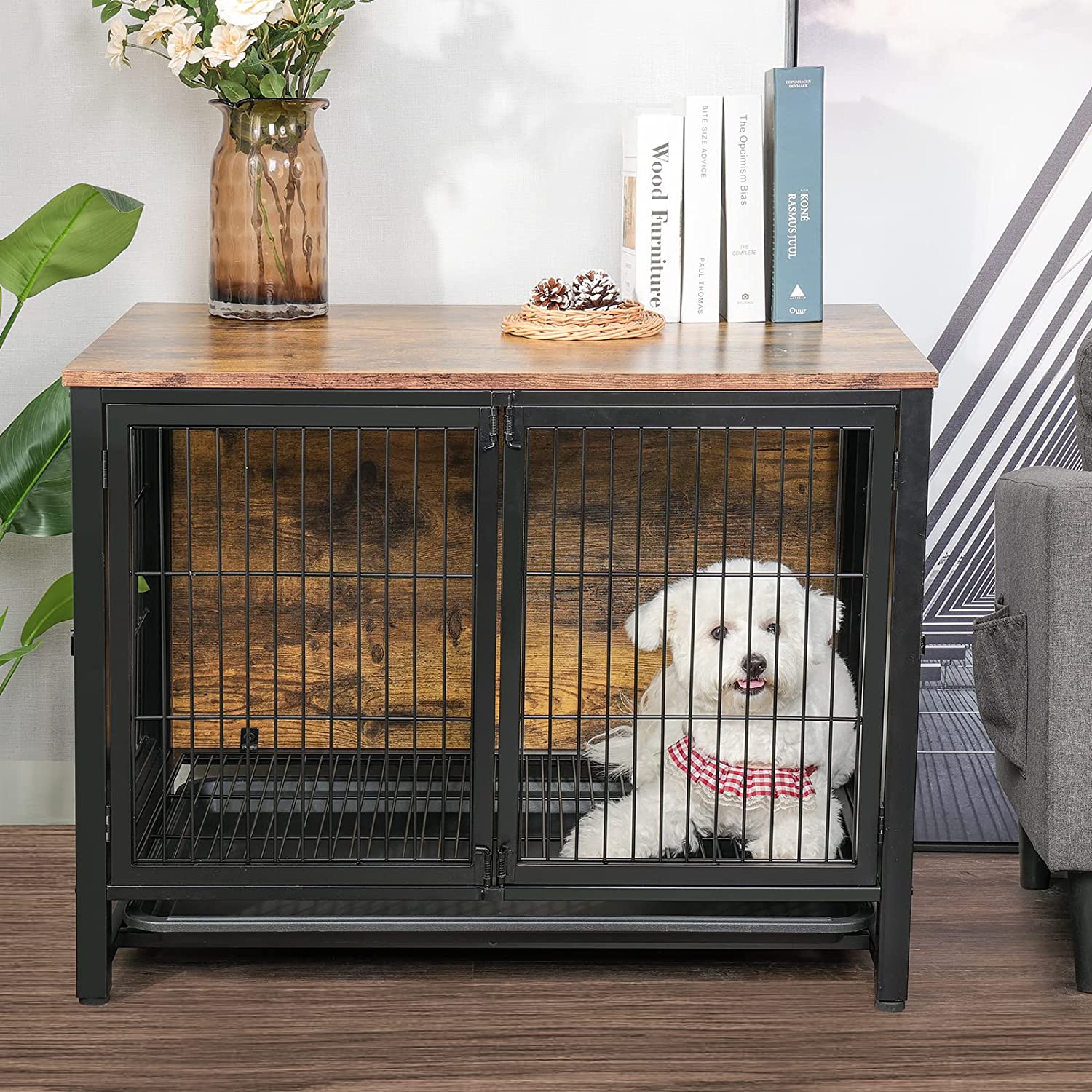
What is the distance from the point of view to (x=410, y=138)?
8.01 feet

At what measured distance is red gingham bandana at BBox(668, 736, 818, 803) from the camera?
7.09 ft

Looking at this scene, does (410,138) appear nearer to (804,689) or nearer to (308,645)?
(308,645)

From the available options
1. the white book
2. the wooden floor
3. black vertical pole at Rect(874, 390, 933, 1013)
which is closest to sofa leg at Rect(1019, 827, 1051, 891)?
the wooden floor

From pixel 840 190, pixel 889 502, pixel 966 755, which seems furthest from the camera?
pixel 966 755

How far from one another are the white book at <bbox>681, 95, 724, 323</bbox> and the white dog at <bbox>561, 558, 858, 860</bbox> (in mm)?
438

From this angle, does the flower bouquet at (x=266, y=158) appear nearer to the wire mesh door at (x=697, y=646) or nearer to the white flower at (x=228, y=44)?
the white flower at (x=228, y=44)

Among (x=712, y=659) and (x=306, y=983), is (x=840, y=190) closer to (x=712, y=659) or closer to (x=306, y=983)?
(x=712, y=659)

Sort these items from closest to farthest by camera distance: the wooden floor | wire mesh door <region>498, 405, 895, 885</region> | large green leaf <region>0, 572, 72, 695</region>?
the wooden floor < wire mesh door <region>498, 405, 895, 885</region> < large green leaf <region>0, 572, 72, 695</region>

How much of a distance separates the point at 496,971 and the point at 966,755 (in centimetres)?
106

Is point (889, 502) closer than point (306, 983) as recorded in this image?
Yes

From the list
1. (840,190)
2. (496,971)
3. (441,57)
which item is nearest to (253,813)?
(496,971)

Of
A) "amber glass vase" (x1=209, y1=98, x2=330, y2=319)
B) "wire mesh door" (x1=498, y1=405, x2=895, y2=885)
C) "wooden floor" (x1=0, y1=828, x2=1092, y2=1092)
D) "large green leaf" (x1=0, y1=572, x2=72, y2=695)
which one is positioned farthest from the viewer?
"large green leaf" (x1=0, y1=572, x2=72, y2=695)

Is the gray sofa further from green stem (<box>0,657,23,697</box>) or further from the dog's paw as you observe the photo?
green stem (<box>0,657,23,697</box>)

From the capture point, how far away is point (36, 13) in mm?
2385
